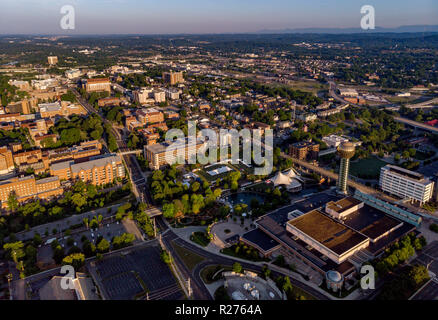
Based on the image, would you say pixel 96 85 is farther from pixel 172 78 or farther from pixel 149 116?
pixel 149 116

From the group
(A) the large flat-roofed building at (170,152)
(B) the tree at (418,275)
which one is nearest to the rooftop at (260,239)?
(B) the tree at (418,275)

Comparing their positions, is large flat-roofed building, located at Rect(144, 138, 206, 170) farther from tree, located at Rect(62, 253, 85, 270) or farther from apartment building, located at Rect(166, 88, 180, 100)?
apartment building, located at Rect(166, 88, 180, 100)

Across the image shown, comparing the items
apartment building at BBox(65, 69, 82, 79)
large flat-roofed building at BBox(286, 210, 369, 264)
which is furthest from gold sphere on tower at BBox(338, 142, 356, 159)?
apartment building at BBox(65, 69, 82, 79)

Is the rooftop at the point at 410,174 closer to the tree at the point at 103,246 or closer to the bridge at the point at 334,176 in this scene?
the bridge at the point at 334,176

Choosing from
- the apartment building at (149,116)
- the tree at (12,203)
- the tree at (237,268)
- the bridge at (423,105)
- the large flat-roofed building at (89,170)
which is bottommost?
the tree at (237,268)

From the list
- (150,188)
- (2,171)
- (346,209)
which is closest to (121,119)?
(2,171)

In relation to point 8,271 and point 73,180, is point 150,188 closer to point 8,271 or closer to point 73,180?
point 73,180

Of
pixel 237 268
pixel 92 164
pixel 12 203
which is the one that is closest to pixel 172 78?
pixel 92 164
